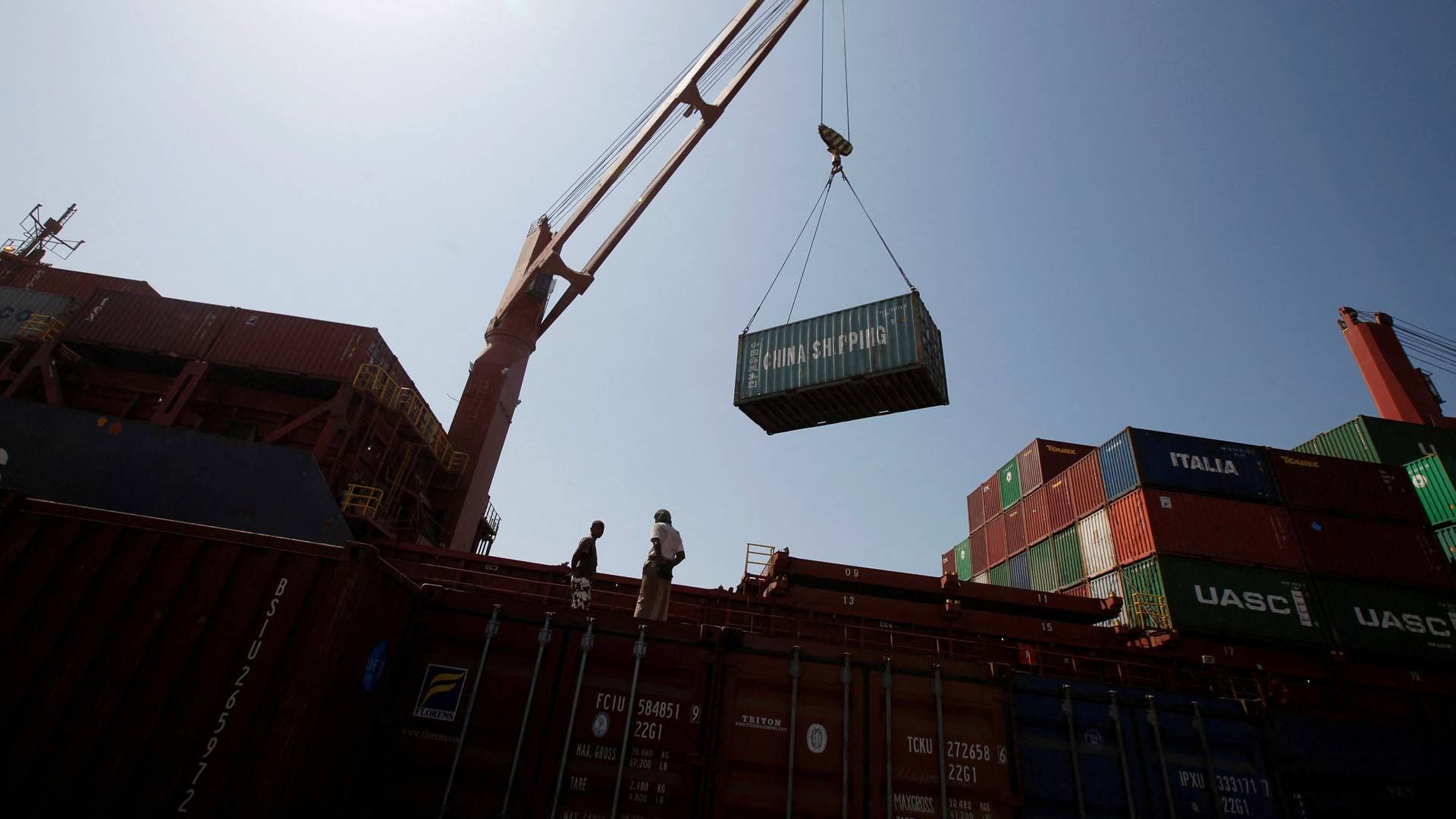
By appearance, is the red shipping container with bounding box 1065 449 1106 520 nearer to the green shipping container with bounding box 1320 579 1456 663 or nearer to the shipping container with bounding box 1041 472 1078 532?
the shipping container with bounding box 1041 472 1078 532

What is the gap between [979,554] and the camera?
30766mm

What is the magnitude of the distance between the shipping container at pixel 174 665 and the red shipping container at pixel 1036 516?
973 inches

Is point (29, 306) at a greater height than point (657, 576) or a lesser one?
greater

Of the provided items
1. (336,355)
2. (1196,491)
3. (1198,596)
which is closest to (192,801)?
(336,355)

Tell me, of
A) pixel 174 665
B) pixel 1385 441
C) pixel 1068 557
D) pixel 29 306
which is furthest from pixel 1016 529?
pixel 29 306

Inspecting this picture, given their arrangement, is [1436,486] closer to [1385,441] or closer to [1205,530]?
[1385,441]

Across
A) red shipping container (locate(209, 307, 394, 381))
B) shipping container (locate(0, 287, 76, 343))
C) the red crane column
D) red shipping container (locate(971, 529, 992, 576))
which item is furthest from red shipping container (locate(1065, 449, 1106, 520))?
shipping container (locate(0, 287, 76, 343))

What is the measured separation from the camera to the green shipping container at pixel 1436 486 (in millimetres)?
21859

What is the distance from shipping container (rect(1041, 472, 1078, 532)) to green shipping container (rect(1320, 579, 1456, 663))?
699 centimetres

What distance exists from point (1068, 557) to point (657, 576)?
19.5 m

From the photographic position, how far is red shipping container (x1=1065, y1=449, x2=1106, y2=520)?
2131cm

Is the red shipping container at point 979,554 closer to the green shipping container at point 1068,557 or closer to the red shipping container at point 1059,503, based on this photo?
the red shipping container at point 1059,503

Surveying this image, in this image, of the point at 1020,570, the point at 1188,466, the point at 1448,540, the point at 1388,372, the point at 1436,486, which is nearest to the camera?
the point at 1188,466

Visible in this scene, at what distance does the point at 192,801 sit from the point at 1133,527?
21.8m
